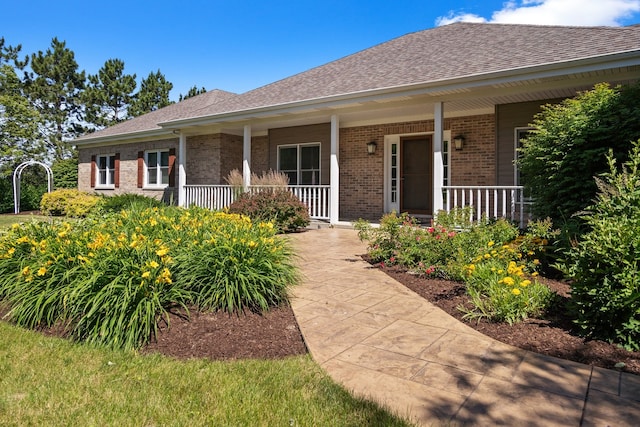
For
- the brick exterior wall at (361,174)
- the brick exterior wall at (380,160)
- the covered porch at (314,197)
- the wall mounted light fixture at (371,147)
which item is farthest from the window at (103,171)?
the wall mounted light fixture at (371,147)

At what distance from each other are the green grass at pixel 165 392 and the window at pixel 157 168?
14033 mm

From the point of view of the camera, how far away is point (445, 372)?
8.70 feet

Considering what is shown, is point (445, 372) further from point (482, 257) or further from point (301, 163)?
point (301, 163)

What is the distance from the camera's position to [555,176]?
216 inches

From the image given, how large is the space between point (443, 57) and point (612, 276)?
26.2ft

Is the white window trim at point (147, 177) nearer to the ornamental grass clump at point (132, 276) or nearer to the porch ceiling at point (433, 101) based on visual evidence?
the porch ceiling at point (433, 101)

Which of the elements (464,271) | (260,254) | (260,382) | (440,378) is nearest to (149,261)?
(260,254)

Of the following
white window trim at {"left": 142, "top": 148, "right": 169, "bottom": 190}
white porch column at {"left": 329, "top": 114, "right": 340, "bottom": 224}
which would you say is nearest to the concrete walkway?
white porch column at {"left": 329, "top": 114, "right": 340, "bottom": 224}

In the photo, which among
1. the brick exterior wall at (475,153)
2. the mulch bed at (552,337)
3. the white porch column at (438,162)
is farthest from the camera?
the brick exterior wall at (475,153)

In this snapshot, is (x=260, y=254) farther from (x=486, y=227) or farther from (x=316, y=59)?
(x=316, y=59)

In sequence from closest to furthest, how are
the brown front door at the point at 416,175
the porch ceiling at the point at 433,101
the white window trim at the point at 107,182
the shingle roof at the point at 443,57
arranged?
the porch ceiling at the point at 433,101 < the shingle roof at the point at 443,57 < the brown front door at the point at 416,175 < the white window trim at the point at 107,182

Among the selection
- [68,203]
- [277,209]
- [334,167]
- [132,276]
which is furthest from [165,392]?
[68,203]

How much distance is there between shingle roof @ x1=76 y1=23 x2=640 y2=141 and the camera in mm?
7559

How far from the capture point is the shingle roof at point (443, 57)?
7.56 meters
